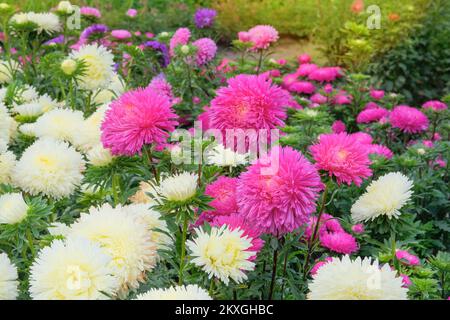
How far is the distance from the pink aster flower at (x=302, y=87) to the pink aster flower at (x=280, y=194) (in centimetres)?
259

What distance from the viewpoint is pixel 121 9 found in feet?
23.3

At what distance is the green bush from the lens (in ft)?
15.6

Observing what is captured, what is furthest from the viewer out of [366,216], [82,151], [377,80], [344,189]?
[377,80]

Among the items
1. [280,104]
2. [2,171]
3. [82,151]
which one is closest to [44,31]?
[82,151]

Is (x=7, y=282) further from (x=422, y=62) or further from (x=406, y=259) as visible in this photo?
(x=422, y=62)

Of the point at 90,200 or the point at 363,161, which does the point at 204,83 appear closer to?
the point at 90,200

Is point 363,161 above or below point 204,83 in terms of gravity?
below

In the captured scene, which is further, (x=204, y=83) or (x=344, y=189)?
(x=204, y=83)

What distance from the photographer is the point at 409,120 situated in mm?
2891

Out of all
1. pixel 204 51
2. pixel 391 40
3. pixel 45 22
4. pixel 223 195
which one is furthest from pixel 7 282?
pixel 391 40

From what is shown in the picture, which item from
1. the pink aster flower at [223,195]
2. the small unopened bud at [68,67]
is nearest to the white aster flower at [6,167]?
the small unopened bud at [68,67]

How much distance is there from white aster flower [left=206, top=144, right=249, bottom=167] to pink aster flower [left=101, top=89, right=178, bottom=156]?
170 millimetres

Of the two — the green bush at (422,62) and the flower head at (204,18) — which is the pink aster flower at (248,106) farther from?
the green bush at (422,62)
